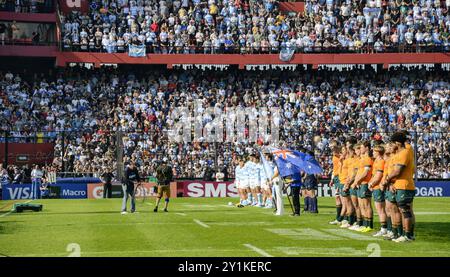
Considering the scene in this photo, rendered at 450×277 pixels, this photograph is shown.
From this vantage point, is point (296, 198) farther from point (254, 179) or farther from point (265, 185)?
point (254, 179)

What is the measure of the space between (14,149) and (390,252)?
36.1m

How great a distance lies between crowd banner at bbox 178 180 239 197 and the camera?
44625 millimetres

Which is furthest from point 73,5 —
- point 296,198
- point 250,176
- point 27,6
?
point 296,198

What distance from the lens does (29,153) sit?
1909 inches

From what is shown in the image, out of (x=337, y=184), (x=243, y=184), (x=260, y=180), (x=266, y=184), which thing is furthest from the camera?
(x=243, y=184)

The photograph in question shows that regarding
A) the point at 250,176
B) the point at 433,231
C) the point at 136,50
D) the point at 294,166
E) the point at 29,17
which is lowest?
the point at 433,231

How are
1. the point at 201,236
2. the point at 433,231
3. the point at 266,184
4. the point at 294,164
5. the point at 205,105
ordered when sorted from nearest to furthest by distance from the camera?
the point at 201,236, the point at 433,231, the point at 294,164, the point at 266,184, the point at 205,105

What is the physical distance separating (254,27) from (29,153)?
18839 mm

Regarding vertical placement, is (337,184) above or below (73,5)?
below

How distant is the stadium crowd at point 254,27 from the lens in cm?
5656

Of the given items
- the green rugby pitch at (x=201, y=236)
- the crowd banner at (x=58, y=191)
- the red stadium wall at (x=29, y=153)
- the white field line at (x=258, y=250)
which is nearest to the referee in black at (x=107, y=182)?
the crowd banner at (x=58, y=191)

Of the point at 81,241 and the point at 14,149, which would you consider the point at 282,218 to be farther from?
the point at 14,149

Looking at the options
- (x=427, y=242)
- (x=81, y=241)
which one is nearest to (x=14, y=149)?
(x=81, y=241)

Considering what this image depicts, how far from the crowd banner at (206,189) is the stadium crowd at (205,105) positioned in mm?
707
